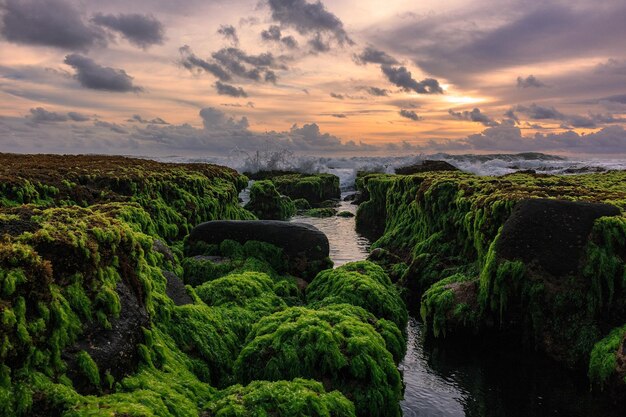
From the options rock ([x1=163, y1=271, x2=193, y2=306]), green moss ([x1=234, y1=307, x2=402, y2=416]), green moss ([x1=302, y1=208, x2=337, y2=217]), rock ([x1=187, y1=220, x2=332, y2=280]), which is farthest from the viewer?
green moss ([x1=302, y1=208, x2=337, y2=217])

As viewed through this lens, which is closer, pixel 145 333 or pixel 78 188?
pixel 145 333

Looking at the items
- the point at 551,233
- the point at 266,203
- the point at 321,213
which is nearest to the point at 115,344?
the point at 551,233

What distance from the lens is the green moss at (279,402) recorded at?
5922 mm

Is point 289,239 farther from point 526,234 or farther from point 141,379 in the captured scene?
point 141,379

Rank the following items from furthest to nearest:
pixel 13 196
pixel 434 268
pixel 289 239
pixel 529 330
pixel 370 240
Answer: pixel 370 240
pixel 434 268
pixel 289 239
pixel 13 196
pixel 529 330

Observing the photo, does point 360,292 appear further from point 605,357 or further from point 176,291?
point 605,357

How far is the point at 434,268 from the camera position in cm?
1650

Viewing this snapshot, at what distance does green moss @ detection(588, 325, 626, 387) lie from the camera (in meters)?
9.48

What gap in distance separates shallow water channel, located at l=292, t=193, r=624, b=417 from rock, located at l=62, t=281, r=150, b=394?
5.50 meters

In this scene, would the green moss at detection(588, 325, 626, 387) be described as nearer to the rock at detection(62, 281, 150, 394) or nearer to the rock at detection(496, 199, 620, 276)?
the rock at detection(496, 199, 620, 276)

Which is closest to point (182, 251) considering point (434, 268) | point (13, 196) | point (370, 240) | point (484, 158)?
point (13, 196)

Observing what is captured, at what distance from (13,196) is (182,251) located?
525 centimetres

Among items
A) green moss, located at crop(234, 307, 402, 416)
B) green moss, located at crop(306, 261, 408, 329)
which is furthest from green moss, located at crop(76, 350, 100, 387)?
green moss, located at crop(306, 261, 408, 329)

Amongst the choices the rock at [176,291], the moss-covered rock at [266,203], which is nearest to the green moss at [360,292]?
the rock at [176,291]
